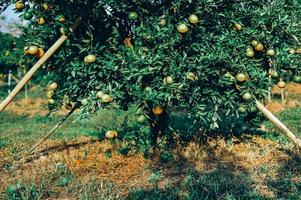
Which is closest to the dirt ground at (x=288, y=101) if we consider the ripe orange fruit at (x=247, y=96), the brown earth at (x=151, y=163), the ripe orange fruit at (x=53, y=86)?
the brown earth at (x=151, y=163)

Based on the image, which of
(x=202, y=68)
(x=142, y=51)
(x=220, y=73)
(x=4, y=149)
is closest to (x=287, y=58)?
(x=220, y=73)

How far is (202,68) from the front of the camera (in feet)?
18.6

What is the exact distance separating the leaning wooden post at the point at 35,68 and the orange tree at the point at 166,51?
0.13 meters

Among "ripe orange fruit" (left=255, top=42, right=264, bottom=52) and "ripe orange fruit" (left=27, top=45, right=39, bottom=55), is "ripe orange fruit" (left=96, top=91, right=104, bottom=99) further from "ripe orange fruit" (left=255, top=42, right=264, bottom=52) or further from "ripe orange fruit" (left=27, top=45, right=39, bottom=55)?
"ripe orange fruit" (left=255, top=42, right=264, bottom=52)

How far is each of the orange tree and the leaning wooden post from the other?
0.43 feet

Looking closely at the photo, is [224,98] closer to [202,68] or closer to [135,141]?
[202,68]

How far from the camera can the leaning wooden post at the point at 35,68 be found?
501 centimetres

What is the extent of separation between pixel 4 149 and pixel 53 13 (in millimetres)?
3603

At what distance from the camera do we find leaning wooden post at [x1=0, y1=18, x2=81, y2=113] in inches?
197

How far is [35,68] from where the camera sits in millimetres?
5125

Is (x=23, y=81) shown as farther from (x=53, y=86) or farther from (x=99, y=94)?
(x=53, y=86)

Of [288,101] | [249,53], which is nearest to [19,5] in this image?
[249,53]

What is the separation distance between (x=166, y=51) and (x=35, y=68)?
182 centimetres

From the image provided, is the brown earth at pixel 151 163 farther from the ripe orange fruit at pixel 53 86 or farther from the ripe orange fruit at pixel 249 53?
the ripe orange fruit at pixel 249 53
